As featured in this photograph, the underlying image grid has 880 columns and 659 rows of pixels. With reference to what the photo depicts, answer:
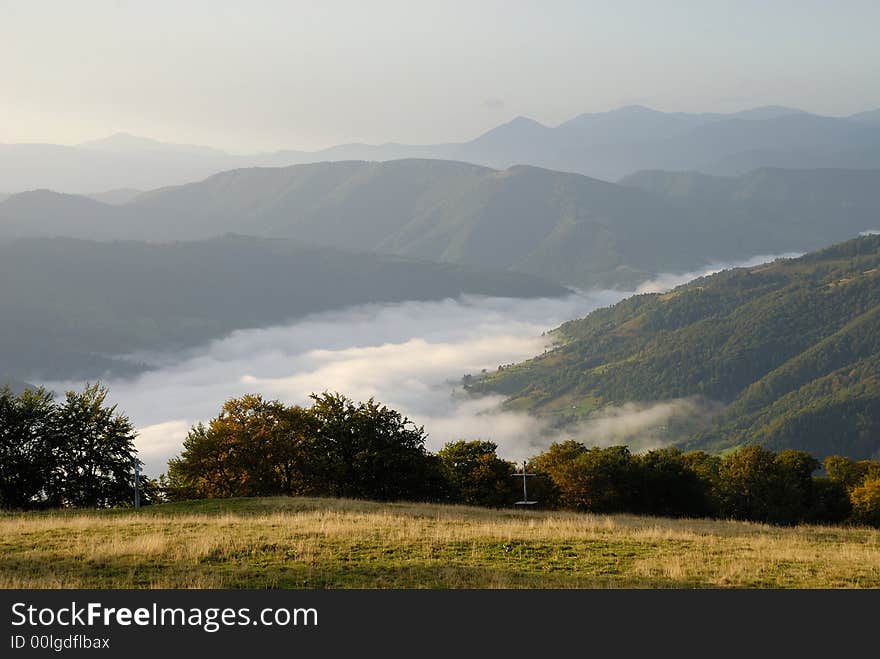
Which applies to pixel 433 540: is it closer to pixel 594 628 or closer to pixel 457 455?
pixel 594 628

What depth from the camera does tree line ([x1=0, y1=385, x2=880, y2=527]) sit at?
6172 cm

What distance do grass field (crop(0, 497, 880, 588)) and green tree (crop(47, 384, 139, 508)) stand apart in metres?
20.7

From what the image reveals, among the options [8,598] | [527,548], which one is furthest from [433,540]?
[8,598]

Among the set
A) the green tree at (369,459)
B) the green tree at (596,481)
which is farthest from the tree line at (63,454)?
the green tree at (596,481)

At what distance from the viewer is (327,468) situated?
66250 millimetres

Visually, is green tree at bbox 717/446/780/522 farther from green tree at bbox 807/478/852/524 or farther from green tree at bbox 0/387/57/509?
green tree at bbox 0/387/57/509

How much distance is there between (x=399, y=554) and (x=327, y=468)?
3858 cm

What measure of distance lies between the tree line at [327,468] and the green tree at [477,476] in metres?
0.11

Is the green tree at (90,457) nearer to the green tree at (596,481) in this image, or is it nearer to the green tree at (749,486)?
the green tree at (596,481)

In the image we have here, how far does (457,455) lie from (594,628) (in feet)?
204

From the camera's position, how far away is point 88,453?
205 feet

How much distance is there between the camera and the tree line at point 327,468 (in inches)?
2430

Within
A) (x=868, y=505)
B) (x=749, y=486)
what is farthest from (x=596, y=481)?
(x=868, y=505)

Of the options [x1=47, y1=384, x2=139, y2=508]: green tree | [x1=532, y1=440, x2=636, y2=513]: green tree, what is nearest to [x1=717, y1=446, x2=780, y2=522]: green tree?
[x1=532, y1=440, x2=636, y2=513]: green tree
